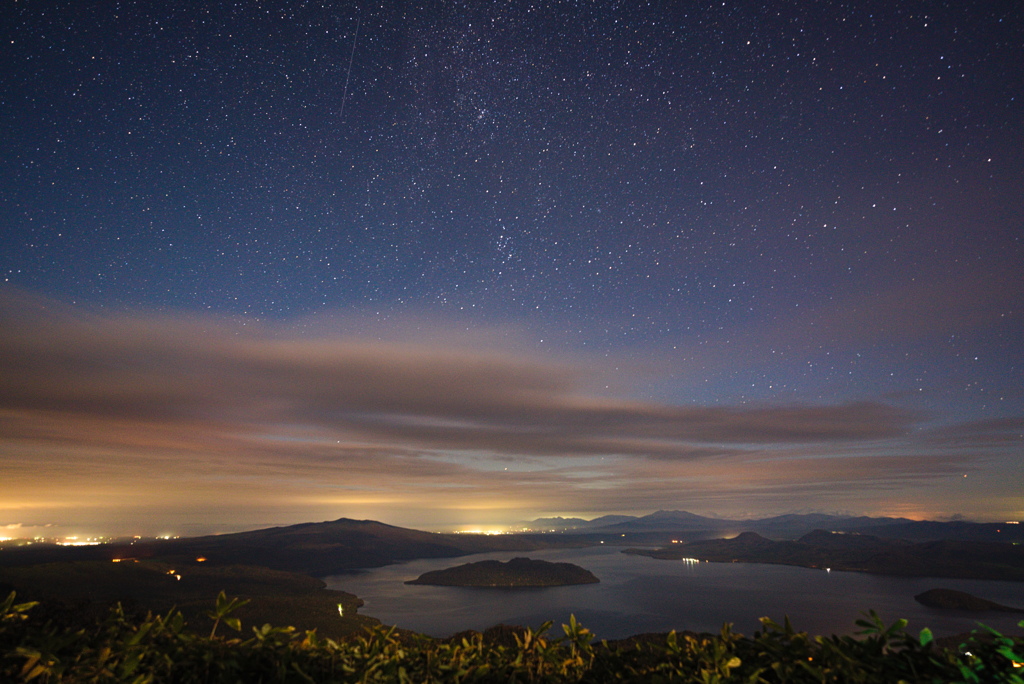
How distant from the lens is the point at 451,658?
3.71 metres

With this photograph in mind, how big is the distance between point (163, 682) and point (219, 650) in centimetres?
32

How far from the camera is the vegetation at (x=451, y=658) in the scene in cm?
304

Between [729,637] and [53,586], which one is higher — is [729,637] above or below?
above

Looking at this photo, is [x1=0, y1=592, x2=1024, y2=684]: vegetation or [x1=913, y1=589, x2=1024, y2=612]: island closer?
[x1=0, y1=592, x2=1024, y2=684]: vegetation

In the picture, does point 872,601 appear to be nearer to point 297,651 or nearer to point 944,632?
point 944,632

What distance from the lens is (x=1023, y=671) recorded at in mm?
3074

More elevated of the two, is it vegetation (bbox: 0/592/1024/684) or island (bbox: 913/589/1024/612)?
vegetation (bbox: 0/592/1024/684)

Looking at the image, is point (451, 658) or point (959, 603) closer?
point (451, 658)

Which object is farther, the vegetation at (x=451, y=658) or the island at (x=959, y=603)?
the island at (x=959, y=603)

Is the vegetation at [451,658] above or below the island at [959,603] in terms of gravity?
above

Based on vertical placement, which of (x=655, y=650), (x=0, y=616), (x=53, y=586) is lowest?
(x=53, y=586)

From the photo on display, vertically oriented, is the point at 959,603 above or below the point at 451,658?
below

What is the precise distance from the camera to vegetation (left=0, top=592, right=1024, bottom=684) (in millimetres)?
3045

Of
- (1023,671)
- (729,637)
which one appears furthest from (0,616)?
(1023,671)
